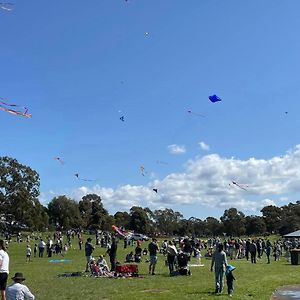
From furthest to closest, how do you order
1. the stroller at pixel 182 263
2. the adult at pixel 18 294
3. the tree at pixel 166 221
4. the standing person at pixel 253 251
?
the tree at pixel 166 221 < the standing person at pixel 253 251 < the stroller at pixel 182 263 < the adult at pixel 18 294

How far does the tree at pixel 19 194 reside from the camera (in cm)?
8119

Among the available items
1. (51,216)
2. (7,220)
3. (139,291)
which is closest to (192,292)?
(139,291)

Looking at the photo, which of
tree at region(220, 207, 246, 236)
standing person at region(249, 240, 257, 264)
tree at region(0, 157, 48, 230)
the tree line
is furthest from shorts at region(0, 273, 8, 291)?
tree at region(220, 207, 246, 236)

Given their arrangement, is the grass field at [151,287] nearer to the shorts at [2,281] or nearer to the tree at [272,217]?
the shorts at [2,281]

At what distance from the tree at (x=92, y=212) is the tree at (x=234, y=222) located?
3801 centimetres

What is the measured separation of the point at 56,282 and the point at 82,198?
5489 inches

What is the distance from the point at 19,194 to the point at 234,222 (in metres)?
88.6

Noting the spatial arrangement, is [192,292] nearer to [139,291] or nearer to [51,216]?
[139,291]

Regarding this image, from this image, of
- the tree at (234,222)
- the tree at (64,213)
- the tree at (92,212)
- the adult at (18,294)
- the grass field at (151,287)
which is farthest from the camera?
the tree at (234,222)

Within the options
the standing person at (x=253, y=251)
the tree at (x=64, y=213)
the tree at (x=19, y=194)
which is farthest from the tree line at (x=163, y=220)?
the standing person at (x=253, y=251)

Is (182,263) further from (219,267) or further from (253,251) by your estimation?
(253,251)

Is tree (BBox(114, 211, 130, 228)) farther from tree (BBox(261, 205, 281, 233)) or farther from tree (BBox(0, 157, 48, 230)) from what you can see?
tree (BBox(0, 157, 48, 230))

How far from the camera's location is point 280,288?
59.9 feet

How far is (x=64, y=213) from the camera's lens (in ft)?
471
